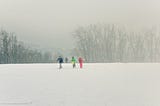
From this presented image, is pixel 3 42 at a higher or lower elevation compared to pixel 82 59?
higher

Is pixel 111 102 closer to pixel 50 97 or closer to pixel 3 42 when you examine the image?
pixel 50 97

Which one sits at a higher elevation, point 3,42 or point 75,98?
point 3,42

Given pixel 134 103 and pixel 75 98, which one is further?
pixel 75 98

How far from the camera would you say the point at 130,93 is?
433 centimetres

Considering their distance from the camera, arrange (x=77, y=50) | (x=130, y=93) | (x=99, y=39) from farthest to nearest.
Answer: (x=99, y=39), (x=77, y=50), (x=130, y=93)

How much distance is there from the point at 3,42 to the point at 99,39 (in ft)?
23.6

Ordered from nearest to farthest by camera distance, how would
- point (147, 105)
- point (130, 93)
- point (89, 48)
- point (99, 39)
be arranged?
point (147, 105)
point (130, 93)
point (89, 48)
point (99, 39)

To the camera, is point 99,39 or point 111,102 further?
point 99,39

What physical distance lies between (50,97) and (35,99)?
1.04ft

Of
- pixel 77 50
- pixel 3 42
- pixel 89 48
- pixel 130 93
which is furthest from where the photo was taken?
pixel 3 42

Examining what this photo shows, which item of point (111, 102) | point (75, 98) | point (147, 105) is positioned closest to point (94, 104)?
point (111, 102)

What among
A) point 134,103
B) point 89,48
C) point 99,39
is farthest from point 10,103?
point 99,39

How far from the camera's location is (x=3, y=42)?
664 inches

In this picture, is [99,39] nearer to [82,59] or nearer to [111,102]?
[82,59]
